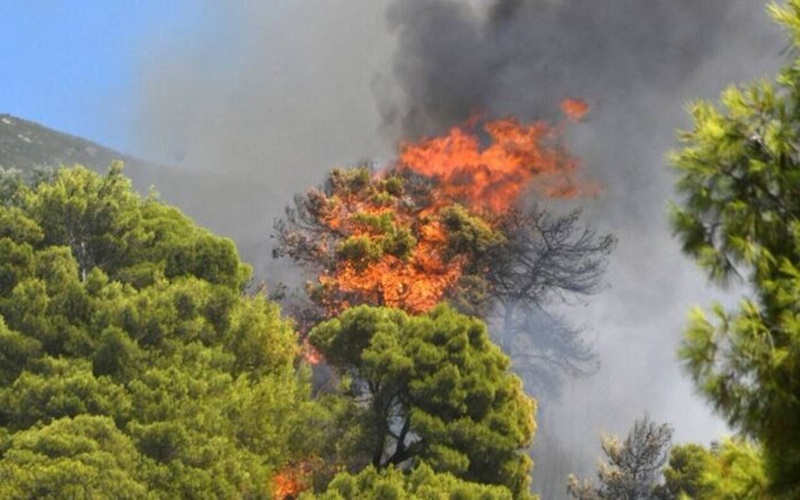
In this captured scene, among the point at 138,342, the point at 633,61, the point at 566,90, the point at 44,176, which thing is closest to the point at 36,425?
the point at 138,342

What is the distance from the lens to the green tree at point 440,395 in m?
33.1

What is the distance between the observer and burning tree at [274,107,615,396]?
5616 cm

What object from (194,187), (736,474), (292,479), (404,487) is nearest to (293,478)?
(292,479)

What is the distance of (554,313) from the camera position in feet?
241

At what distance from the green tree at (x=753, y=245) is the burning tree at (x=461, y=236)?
4232 centimetres

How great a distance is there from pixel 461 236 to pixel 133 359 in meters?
27.8

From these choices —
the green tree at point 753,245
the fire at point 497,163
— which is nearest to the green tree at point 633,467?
the fire at point 497,163

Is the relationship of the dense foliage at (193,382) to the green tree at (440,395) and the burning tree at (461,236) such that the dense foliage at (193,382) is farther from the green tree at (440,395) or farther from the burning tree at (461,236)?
the burning tree at (461,236)

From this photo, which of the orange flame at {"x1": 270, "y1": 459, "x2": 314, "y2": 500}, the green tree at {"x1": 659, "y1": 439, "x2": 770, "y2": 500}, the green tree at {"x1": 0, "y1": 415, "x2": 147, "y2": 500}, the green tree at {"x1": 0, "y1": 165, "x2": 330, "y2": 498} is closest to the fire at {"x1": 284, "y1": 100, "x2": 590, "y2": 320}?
the green tree at {"x1": 0, "y1": 165, "x2": 330, "y2": 498}

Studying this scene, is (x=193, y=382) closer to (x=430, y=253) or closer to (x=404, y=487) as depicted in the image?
(x=404, y=487)

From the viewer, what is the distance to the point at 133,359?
107 ft

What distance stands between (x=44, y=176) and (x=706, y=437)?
3805cm

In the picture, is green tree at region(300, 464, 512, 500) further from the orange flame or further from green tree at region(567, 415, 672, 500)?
green tree at region(567, 415, 672, 500)

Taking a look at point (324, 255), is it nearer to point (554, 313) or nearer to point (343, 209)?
point (343, 209)
